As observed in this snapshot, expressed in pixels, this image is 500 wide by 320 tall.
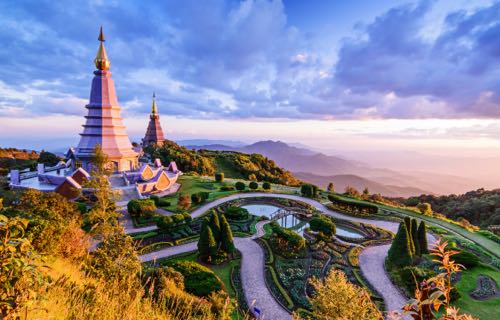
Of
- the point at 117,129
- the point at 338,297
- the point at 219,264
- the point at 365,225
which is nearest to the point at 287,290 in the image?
the point at 219,264

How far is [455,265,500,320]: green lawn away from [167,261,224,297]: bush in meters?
13.0

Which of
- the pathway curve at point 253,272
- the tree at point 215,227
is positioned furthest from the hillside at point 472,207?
the tree at point 215,227

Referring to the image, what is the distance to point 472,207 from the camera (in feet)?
127

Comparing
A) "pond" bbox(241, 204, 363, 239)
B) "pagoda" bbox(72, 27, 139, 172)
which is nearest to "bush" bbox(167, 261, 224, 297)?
"pond" bbox(241, 204, 363, 239)

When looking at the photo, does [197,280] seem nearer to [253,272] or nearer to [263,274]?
[253,272]

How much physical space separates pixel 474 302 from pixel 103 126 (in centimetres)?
3940

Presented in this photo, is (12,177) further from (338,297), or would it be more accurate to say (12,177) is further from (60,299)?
(338,297)

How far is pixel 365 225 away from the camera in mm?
26328

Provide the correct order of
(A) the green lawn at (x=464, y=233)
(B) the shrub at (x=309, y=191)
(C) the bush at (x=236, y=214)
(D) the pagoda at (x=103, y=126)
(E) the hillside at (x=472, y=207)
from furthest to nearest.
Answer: (B) the shrub at (x=309, y=191) → (E) the hillside at (x=472, y=207) → (D) the pagoda at (x=103, y=126) → (C) the bush at (x=236, y=214) → (A) the green lawn at (x=464, y=233)

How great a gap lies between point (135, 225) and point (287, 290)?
624 inches

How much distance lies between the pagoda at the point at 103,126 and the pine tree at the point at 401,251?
31797 mm

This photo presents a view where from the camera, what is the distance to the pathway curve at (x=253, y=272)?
13805 millimetres

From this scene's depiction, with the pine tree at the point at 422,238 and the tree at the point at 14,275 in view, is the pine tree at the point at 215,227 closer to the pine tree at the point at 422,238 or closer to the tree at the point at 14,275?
the pine tree at the point at 422,238

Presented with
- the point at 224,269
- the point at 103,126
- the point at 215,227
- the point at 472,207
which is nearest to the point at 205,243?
the point at 215,227
